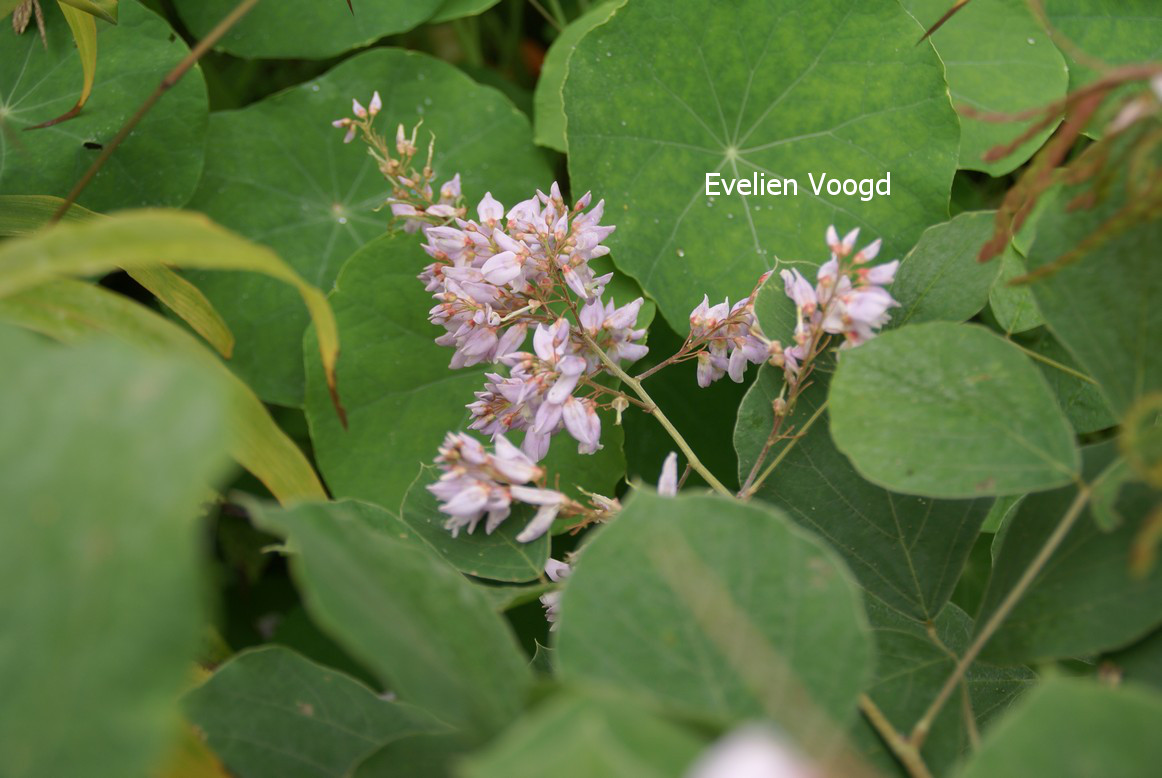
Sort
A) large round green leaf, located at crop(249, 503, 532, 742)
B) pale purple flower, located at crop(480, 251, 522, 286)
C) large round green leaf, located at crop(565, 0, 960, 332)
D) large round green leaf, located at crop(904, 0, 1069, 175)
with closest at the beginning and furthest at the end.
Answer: large round green leaf, located at crop(249, 503, 532, 742) → pale purple flower, located at crop(480, 251, 522, 286) → large round green leaf, located at crop(565, 0, 960, 332) → large round green leaf, located at crop(904, 0, 1069, 175)

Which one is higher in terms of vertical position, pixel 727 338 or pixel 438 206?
pixel 438 206

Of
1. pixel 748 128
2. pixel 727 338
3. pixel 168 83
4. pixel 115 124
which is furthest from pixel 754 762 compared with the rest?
pixel 115 124

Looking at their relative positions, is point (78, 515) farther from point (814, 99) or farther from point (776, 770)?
point (814, 99)

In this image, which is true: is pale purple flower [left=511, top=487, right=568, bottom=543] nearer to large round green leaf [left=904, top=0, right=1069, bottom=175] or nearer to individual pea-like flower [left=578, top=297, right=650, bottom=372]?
individual pea-like flower [left=578, top=297, right=650, bottom=372]

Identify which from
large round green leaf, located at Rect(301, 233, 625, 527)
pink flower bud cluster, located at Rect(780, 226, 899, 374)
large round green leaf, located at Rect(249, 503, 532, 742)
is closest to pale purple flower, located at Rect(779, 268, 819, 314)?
pink flower bud cluster, located at Rect(780, 226, 899, 374)

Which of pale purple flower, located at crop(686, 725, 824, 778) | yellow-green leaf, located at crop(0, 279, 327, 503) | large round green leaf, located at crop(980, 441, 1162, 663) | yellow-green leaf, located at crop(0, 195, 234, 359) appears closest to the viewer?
pale purple flower, located at crop(686, 725, 824, 778)

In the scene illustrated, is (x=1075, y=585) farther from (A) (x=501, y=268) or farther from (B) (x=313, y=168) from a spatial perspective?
(B) (x=313, y=168)

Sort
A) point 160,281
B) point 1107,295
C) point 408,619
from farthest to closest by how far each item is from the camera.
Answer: point 160,281 → point 1107,295 → point 408,619

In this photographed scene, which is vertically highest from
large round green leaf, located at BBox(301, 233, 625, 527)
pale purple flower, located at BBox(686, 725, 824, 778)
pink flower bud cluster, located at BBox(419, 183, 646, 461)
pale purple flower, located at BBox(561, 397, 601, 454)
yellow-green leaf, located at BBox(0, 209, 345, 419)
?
yellow-green leaf, located at BBox(0, 209, 345, 419)
